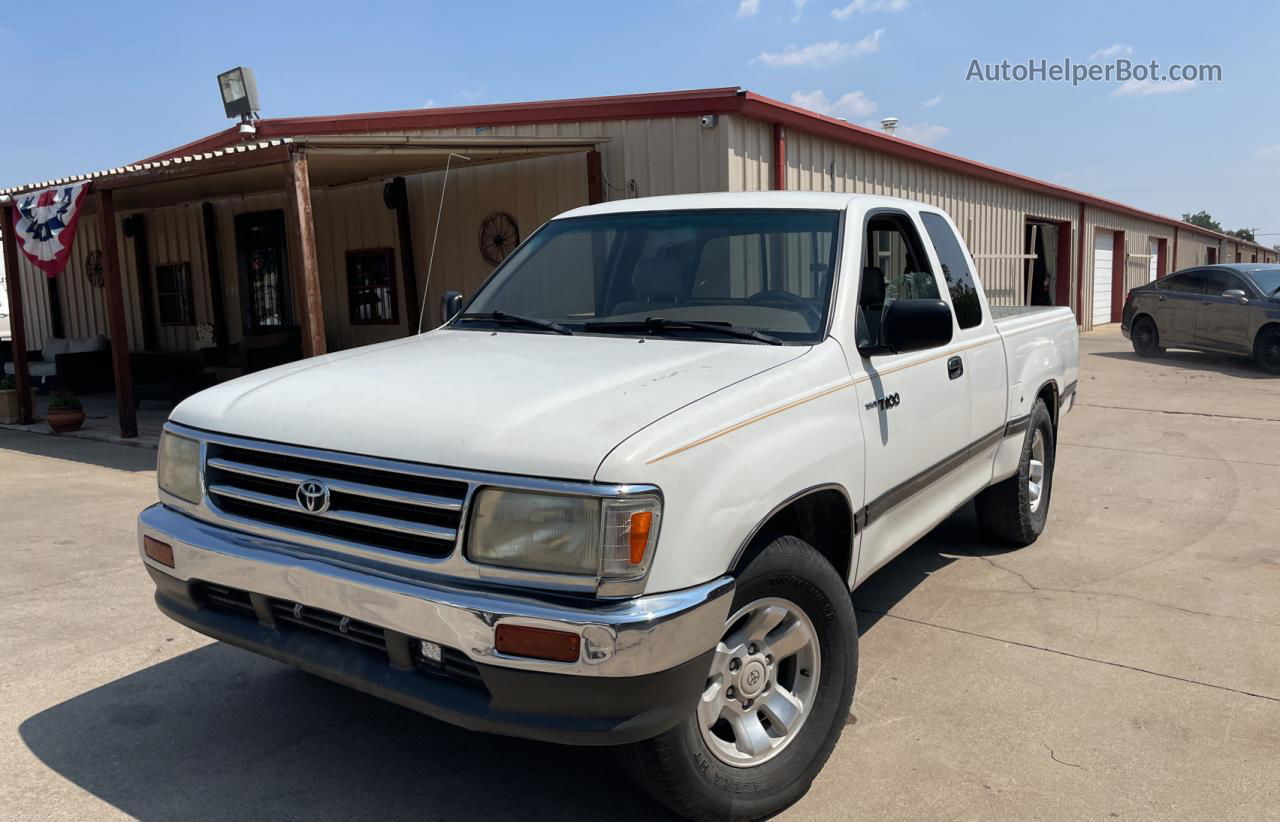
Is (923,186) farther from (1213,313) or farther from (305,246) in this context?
(305,246)

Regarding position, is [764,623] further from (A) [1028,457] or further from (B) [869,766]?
(A) [1028,457]

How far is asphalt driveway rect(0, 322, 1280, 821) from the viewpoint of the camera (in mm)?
3020

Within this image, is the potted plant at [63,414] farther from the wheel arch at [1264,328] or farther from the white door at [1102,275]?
the white door at [1102,275]

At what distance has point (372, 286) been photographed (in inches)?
537

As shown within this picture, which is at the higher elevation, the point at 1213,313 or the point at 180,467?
the point at 180,467

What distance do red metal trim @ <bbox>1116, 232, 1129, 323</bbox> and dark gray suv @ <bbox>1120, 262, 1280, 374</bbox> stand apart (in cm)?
1077

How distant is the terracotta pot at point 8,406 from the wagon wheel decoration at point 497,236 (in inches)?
231

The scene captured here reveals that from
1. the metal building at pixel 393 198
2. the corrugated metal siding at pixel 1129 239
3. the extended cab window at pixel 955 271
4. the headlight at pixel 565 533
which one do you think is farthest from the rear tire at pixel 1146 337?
the headlight at pixel 565 533

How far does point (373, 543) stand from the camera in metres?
2.63

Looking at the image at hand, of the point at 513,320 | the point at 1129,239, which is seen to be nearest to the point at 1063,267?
the point at 1129,239

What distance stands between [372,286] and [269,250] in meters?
2.27

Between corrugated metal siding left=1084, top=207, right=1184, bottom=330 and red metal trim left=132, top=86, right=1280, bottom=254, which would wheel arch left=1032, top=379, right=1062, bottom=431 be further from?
corrugated metal siding left=1084, top=207, right=1184, bottom=330

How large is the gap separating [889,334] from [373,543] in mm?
1865

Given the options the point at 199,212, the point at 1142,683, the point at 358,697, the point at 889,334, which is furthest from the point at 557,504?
the point at 199,212
